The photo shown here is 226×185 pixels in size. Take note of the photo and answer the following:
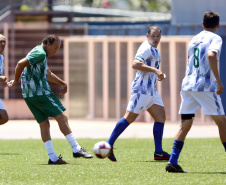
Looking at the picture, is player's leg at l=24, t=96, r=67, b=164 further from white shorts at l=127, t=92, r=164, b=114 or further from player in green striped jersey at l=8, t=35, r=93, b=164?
white shorts at l=127, t=92, r=164, b=114

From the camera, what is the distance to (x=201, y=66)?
801 centimetres

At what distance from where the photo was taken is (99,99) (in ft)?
75.2

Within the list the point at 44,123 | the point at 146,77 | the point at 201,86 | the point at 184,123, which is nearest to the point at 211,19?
the point at 201,86

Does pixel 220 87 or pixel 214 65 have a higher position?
pixel 214 65

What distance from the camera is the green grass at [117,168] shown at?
7586 millimetres

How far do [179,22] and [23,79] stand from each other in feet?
45.8

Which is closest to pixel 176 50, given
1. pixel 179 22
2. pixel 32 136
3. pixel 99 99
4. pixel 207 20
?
pixel 179 22

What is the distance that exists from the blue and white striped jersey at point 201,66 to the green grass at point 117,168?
1048mm

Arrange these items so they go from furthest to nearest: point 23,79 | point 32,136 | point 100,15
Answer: point 100,15 < point 32,136 < point 23,79

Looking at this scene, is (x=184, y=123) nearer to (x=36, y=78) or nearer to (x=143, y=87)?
(x=143, y=87)

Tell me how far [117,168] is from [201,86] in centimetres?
171

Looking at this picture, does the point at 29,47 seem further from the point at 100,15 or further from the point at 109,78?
the point at 100,15

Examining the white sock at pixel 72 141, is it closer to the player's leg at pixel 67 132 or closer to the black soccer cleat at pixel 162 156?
the player's leg at pixel 67 132

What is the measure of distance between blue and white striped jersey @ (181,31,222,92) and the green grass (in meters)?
1.05
